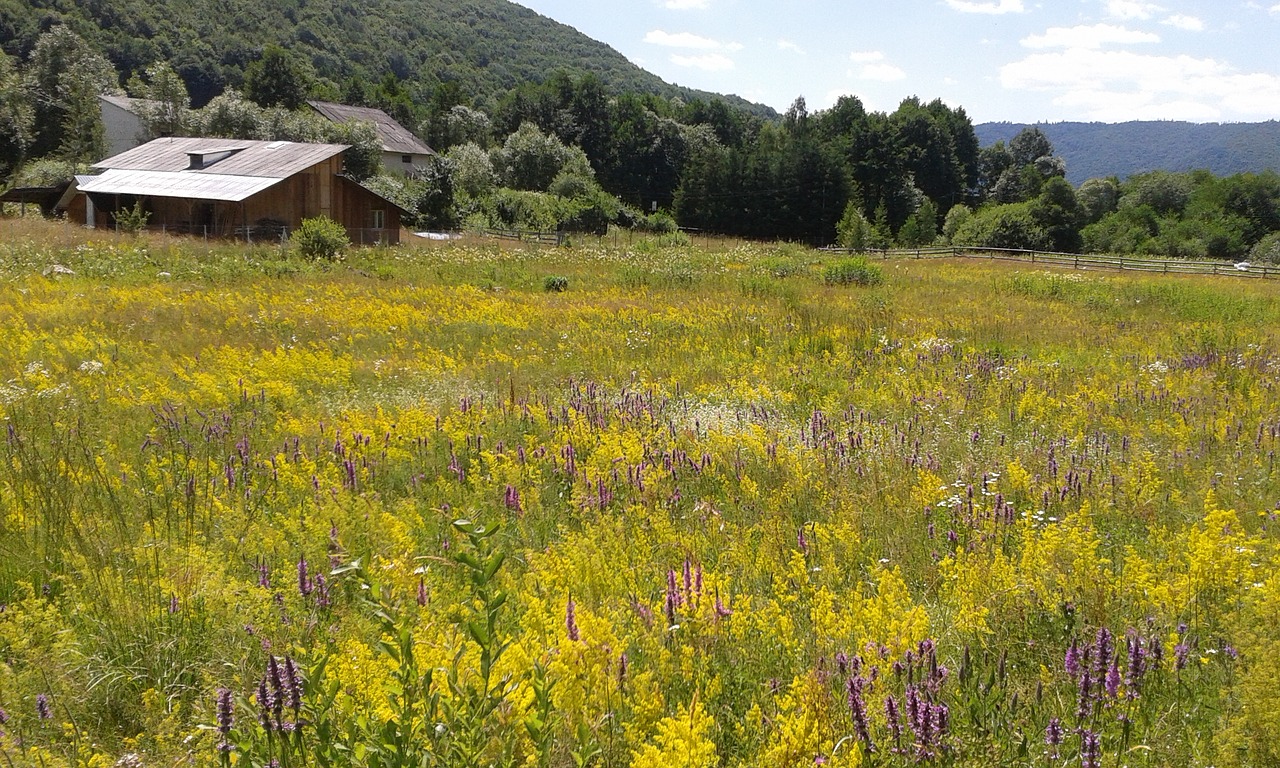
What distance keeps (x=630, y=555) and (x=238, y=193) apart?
111 ft

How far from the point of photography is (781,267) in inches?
1067

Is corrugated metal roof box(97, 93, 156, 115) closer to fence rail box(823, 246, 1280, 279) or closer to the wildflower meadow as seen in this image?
fence rail box(823, 246, 1280, 279)

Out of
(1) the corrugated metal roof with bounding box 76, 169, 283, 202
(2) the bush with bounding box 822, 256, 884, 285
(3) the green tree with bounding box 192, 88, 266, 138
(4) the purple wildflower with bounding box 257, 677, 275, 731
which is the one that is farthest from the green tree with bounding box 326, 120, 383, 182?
(4) the purple wildflower with bounding box 257, 677, 275, 731

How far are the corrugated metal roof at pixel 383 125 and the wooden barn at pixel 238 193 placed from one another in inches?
1237

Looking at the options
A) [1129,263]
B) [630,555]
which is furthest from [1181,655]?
[1129,263]

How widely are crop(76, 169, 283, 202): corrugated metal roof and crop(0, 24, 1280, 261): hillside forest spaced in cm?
875

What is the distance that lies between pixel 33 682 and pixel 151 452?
3607mm

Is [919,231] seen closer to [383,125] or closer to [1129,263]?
[1129,263]

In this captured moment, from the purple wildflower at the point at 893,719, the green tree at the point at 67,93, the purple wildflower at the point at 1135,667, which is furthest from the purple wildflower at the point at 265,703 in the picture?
the green tree at the point at 67,93

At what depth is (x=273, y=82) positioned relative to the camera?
287 ft

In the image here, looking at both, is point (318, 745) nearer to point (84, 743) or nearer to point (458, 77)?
point (84, 743)

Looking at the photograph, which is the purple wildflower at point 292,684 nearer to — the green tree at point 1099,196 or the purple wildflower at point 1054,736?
the purple wildflower at point 1054,736

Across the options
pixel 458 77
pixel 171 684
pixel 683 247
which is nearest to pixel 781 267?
pixel 683 247

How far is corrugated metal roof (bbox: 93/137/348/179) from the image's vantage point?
3562 cm
